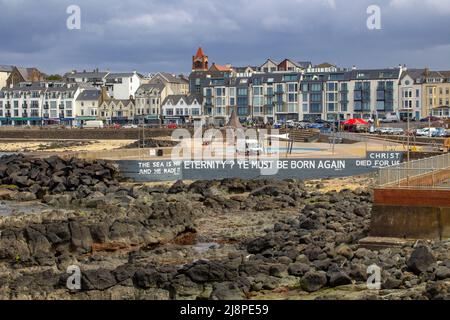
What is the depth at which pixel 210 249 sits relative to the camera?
24234 mm

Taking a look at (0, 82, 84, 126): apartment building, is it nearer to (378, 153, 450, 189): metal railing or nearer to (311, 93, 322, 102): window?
(311, 93, 322, 102): window

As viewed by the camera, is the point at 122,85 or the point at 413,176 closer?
the point at 413,176

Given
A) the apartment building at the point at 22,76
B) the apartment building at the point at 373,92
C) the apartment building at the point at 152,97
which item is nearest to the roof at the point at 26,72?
the apartment building at the point at 22,76

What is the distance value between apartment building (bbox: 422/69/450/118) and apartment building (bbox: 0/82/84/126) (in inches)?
Result: 2120

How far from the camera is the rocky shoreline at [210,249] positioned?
687 inches

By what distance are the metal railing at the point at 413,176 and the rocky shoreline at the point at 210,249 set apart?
1.63 m

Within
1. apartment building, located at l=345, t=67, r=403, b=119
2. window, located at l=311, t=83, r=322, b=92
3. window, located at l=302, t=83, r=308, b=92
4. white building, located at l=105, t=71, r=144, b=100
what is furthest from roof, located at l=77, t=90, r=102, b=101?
apartment building, located at l=345, t=67, r=403, b=119

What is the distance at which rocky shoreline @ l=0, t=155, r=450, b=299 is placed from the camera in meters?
17.4

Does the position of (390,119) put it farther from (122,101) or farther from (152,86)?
(122,101)

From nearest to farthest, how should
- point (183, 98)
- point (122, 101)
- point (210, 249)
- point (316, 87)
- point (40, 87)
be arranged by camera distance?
point (210, 249)
point (316, 87)
point (183, 98)
point (122, 101)
point (40, 87)

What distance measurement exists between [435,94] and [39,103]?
205 ft

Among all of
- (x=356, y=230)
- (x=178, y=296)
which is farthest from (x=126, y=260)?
(x=356, y=230)

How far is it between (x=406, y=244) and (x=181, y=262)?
6.06 meters

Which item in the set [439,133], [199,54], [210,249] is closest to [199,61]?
[199,54]
